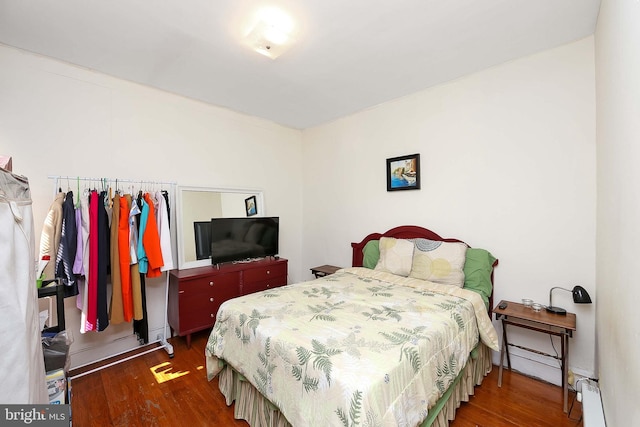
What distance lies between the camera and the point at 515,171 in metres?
2.35

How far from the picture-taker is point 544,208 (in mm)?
2213

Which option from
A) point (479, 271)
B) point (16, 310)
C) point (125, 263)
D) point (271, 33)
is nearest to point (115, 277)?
point (125, 263)

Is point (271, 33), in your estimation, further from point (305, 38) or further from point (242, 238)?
point (242, 238)

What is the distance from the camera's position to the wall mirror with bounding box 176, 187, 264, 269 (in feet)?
9.91

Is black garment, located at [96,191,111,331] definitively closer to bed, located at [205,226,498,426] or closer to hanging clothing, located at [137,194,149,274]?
hanging clothing, located at [137,194,149,274]

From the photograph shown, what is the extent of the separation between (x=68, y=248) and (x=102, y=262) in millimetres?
256

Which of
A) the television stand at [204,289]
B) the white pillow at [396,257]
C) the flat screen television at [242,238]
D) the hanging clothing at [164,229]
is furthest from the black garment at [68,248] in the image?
the white pillow at [396,257]

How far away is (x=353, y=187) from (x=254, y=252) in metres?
1.53

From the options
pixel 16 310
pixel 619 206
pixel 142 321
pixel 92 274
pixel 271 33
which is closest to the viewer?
pixel 16 310

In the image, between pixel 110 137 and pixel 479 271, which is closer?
pixel 479 271

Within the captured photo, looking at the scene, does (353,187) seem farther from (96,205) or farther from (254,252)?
(96,205)

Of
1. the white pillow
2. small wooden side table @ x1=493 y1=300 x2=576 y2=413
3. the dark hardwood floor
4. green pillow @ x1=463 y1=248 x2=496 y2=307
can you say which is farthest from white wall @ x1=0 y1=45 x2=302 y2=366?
small wooden side table @ x1=493 y1=300 x2=576 y2=413

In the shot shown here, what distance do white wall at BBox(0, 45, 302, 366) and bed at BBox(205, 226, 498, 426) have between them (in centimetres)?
170

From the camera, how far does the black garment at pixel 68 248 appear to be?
2.11 metres
